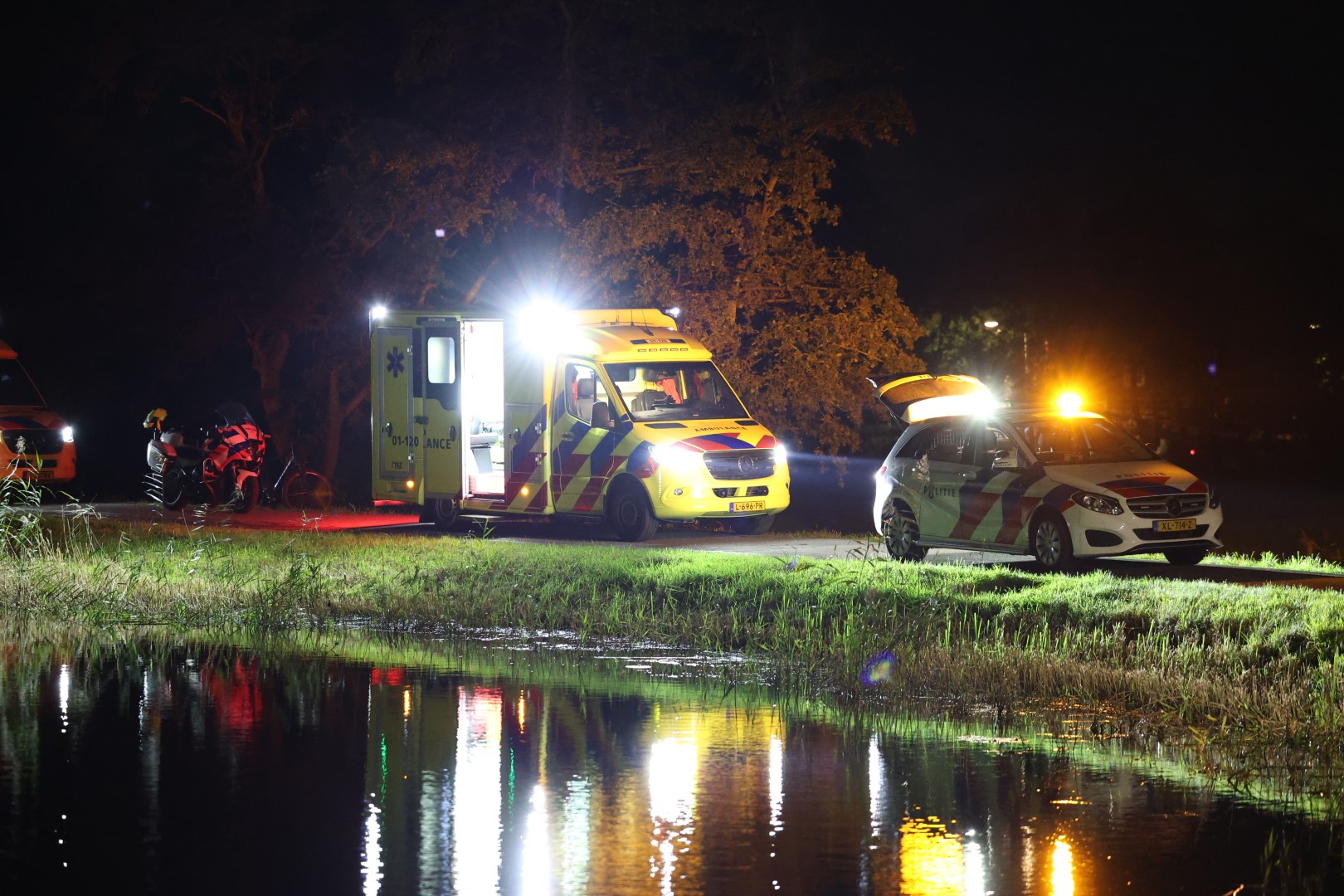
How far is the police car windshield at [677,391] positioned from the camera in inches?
927

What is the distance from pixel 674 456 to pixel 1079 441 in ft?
16.5

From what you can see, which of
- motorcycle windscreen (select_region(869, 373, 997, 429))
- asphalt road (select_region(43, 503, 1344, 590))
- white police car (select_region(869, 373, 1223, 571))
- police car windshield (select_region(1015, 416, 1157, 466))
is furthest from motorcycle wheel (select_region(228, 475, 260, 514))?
police car windshield (select_region(1015, 416, 1157, 466))

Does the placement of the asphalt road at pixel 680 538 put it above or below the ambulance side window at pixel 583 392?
below

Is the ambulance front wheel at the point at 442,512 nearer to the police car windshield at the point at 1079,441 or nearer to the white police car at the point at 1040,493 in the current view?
the white police car at the point at 1040,493

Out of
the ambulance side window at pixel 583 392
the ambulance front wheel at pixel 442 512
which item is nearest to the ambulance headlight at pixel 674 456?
the ambulance side window at pixel 583 392

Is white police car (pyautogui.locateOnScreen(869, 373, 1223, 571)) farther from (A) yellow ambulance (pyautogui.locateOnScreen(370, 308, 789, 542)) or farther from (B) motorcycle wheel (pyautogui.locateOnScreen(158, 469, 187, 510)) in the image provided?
(B) motorcycle wheel (pyautogui.locateOnScreen(158, 469, 187, 510))

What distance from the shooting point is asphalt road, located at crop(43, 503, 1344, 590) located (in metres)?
18.2

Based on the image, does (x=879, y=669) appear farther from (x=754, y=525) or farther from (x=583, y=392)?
(x=754, y=525)

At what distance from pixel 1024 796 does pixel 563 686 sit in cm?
439

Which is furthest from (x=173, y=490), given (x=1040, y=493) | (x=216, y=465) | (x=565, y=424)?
(x=1040, y=493)

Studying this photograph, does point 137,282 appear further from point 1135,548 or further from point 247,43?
point 1135,548

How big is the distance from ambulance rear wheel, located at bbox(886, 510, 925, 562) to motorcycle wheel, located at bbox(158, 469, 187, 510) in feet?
36.3

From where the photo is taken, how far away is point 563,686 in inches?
517

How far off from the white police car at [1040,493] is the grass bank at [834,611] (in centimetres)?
79
